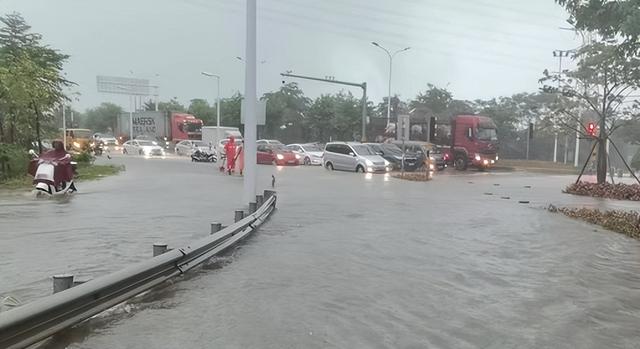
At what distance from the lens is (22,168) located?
67.8 feet

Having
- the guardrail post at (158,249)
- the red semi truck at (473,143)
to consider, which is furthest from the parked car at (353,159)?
the guardrail post at (158,249)

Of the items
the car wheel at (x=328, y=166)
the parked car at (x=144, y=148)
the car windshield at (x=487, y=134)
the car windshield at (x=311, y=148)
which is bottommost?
the car wheel at (x=328, y=166)

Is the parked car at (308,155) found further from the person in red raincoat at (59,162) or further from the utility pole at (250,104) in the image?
the utility pole at (250,104)

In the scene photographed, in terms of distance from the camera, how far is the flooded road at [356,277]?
4816mm

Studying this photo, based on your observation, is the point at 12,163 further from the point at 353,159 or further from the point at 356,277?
the point at 353,159

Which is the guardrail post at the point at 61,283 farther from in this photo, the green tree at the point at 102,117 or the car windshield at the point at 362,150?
the green tree at the point at 102,117

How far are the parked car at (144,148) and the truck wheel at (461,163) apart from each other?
25480 millimetres

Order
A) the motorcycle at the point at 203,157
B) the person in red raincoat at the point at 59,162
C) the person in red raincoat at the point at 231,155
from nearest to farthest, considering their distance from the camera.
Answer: the person in red raincoat at the point at 59,162
the person in red raincoat at the point at 231,155
the motorcycle at the point at 203,157

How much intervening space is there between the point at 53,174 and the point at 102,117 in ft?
421

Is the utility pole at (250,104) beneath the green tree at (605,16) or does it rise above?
beneath

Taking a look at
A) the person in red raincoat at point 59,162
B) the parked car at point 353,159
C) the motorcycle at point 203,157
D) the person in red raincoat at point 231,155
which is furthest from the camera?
the motorcycle at point 203,157

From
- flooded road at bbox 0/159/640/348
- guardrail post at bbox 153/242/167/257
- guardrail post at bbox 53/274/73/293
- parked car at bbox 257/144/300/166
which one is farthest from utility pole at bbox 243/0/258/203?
parked car at bbox 257/144/300/166

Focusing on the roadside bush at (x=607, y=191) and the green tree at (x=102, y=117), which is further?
the green tree at (x=102, y=117)

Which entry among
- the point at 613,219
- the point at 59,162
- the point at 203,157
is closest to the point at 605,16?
the point at 613,219
